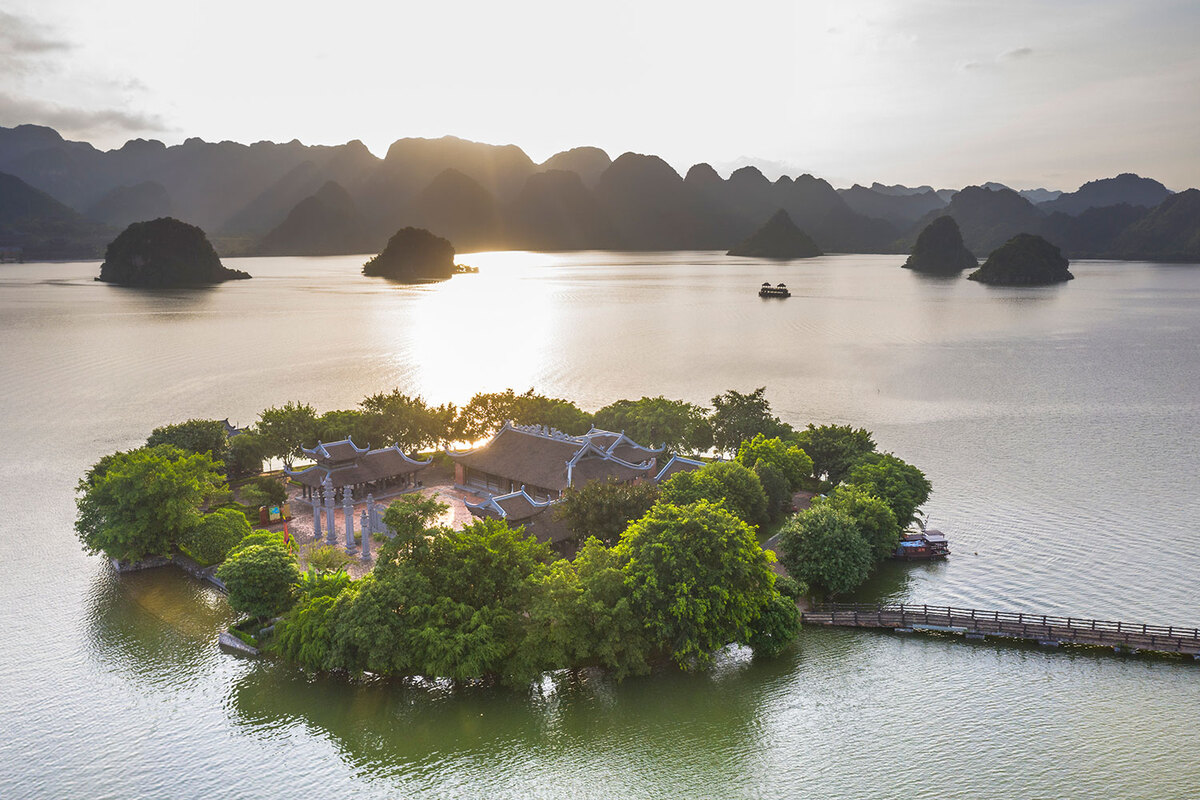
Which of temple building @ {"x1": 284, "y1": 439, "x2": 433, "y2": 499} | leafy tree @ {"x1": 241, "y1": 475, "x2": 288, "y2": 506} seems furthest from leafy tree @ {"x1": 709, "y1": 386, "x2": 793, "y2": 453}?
leafy tree @ {"x1": 241, "y1": 475, "x2": 288, "y2": 506}

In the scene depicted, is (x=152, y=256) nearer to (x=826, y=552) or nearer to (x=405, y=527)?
(x=405, y=527)

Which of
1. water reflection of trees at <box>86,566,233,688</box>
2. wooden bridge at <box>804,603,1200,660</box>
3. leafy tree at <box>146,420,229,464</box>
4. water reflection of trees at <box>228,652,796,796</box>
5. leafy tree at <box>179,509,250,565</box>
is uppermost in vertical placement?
leafy tree at <box>146,420,229,464</box>

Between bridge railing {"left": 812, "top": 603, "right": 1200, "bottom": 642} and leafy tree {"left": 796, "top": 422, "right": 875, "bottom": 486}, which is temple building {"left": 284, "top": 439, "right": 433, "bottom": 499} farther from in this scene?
bridge railing {"left": 812, "top": 603, "right": 1200, "bottom": 642}

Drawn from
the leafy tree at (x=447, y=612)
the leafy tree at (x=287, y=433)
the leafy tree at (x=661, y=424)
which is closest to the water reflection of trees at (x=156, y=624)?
the leafy tree at (x=447, y=612)

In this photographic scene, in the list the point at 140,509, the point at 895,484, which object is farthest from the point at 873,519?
the point at 140,509

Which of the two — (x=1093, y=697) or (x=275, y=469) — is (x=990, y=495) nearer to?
(x=1093, y=697)

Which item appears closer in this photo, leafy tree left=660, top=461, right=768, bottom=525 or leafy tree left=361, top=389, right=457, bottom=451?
leafy tree left=660, top=461, right=768, bottom=525

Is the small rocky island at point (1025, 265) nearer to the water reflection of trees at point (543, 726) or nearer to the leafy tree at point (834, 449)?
the leafy tree at point (834, 449)
